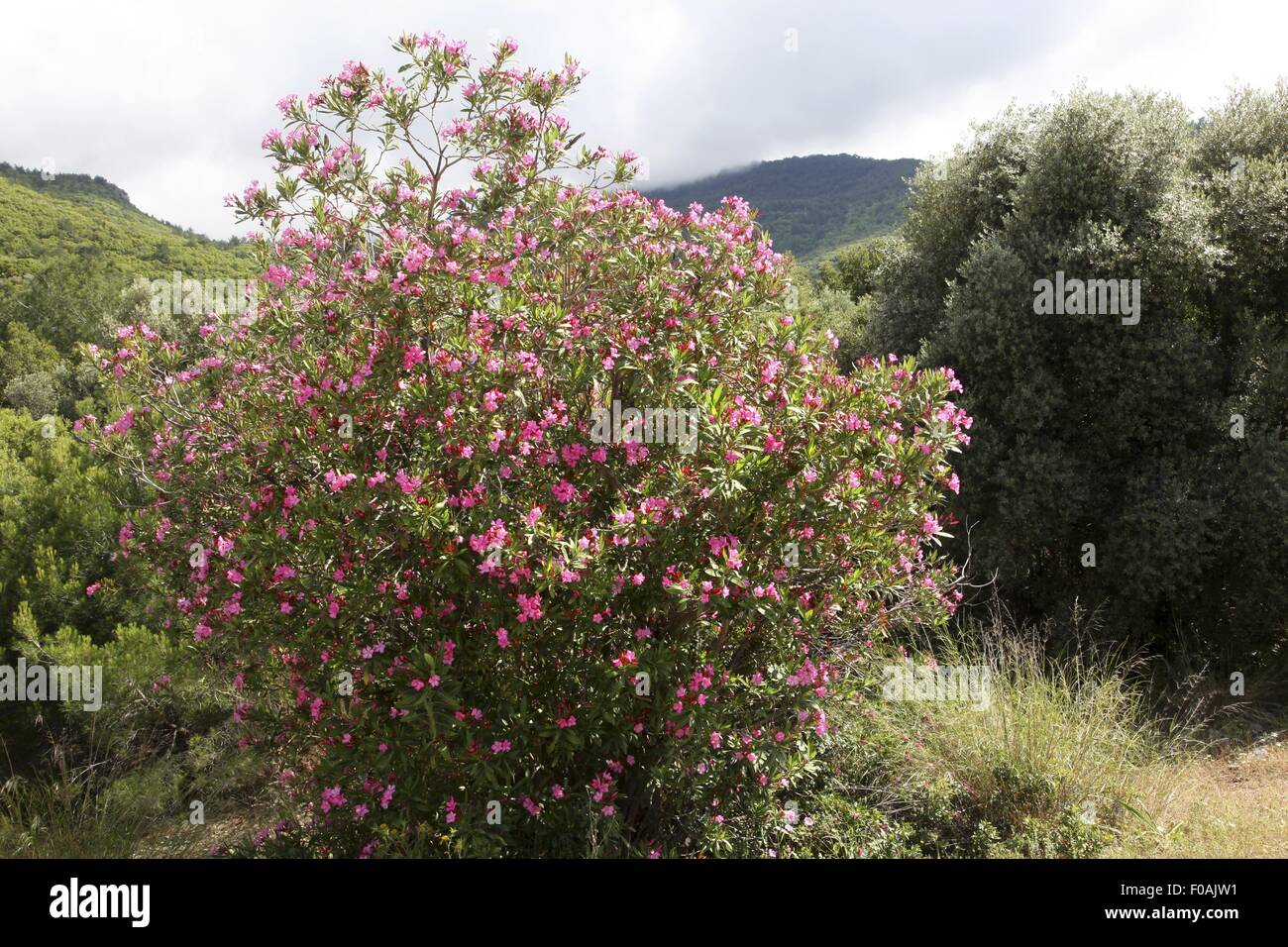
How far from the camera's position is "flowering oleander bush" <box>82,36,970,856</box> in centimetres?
361

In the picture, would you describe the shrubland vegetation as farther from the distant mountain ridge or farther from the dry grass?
the distant mountain ridge

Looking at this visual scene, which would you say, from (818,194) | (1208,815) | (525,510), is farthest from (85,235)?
(1208,815)

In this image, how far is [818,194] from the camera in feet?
198

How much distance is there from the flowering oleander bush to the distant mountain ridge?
3897 centimetres

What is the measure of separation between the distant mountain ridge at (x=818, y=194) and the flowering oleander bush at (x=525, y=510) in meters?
39.0

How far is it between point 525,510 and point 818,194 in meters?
62.0

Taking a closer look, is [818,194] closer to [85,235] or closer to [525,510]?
[85,235]

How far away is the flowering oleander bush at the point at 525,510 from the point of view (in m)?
3.61

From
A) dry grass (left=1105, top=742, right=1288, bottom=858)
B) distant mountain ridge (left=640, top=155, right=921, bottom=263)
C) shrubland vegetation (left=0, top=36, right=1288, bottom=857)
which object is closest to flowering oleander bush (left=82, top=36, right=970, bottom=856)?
shrubland vegetation (left=0, top=36, right=1288, bottom=857)

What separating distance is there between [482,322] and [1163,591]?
9.00 meters

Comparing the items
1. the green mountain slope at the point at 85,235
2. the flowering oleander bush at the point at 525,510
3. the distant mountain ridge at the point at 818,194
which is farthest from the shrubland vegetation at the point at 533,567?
the distant mountain ridge at the point at 818,194

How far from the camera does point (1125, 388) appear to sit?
30.4 ft

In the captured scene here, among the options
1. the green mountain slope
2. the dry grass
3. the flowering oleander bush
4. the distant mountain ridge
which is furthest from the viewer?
the distant mountain ridge
